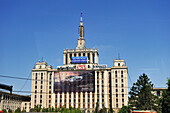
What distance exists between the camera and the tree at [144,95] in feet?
264

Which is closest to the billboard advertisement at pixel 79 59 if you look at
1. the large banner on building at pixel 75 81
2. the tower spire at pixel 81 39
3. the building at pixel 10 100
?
the large banner on building at pixel 75 81

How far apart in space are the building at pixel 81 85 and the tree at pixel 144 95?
227 feet

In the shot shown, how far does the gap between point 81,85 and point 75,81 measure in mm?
4412

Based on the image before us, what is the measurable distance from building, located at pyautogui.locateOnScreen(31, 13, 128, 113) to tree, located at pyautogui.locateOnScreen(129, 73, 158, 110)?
69.2 metres

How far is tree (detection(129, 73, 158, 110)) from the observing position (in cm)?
8050

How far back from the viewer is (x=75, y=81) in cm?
15738

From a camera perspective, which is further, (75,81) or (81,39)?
(81,39)

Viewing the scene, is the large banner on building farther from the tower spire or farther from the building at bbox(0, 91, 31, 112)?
the building at bbox(0, 91, 31, 112)

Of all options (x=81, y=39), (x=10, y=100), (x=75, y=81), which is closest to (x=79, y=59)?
(x=75, y=81)

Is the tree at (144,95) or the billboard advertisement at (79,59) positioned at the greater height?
the billboard advertisement at (79,59)

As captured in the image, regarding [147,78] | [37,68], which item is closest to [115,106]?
[37,68]

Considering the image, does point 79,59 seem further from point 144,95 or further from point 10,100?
point 144,95

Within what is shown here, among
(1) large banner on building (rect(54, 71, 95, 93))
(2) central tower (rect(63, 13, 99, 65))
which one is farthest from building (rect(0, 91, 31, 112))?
(2) central tower (rect(63, 13, 99, 65))

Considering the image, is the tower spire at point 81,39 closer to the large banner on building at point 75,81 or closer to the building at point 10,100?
the large banner on building at point 75,81
